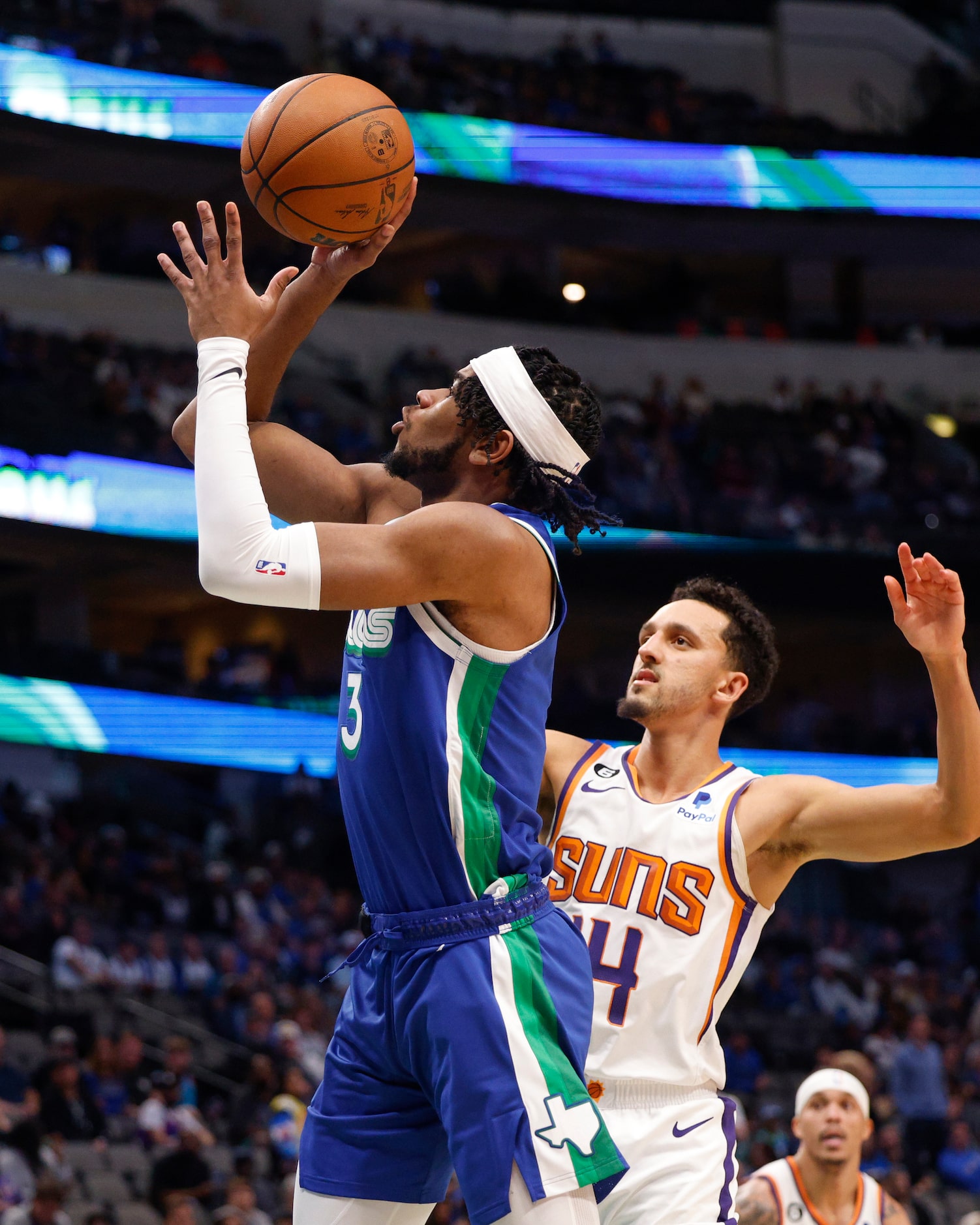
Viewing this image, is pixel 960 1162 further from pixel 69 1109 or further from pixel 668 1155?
pixel 668 1155

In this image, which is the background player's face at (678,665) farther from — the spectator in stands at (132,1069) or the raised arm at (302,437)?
the spectator in stands at (132,1069)

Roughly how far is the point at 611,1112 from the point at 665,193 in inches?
730

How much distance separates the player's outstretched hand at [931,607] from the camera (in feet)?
10.9

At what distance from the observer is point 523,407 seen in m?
3.13

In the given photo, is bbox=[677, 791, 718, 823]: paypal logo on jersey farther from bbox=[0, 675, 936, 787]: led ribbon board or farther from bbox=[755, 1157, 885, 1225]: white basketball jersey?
bbox=[0, 675, 936, 787]: led ribbon board

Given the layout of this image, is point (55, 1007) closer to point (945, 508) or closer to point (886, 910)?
point (886, 910)

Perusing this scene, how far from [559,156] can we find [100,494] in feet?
26.3

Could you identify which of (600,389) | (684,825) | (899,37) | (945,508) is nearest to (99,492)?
(600,389)

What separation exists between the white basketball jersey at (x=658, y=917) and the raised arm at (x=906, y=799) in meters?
0.08

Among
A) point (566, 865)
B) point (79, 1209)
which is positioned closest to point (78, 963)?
point (79, 1209)

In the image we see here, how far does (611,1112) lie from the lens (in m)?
3.64

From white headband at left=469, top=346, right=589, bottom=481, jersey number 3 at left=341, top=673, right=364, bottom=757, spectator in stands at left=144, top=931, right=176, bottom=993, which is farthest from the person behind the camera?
spectator in stands at left=144, top=931, right=176, bottom=993

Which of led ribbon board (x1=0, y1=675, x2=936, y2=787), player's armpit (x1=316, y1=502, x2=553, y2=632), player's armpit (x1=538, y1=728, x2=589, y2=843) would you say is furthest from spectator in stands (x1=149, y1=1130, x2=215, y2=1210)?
led ribbon board (x1=0, y1=675, x2=936, y2=787)

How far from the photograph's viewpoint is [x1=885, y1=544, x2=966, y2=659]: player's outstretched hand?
10.9ft
